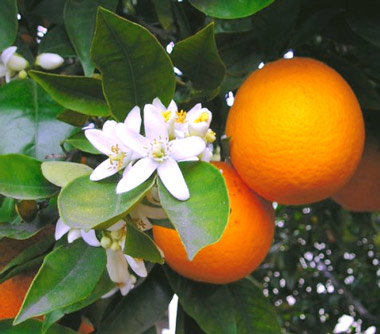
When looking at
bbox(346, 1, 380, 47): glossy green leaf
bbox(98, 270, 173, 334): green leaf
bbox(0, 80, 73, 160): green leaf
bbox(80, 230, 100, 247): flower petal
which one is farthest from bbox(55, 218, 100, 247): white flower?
bbox(346, 1, 380, 47): glossy green leaf

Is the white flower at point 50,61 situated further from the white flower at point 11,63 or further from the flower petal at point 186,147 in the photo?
the flower petal at point 186,147

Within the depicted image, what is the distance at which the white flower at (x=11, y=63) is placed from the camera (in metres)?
0.85

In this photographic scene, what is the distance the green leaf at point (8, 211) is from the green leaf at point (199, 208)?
0.28 m

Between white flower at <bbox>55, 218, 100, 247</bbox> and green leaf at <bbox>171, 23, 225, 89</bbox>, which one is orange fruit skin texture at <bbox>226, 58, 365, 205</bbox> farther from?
white flower at <bbox>55, 218, 100, 247</bbox>

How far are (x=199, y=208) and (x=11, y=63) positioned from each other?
411 mm

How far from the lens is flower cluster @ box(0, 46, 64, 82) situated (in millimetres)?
849

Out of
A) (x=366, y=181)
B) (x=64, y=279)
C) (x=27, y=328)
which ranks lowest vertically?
(x=366, y=181)

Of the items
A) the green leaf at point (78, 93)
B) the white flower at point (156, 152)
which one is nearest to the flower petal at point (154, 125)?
the white flower at point (156, 152)

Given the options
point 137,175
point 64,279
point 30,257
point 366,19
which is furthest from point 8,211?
point 366,19

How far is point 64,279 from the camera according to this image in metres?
0.67

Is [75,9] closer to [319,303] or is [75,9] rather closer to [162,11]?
[162,11]

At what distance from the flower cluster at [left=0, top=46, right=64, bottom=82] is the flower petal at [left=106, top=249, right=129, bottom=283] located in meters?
0.29

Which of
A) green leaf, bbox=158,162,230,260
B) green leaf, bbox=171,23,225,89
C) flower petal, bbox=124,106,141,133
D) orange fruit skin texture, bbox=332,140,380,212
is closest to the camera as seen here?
green leaf, bbox=158,162,230,260

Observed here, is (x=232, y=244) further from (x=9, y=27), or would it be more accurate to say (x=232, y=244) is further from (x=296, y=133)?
(x=9, y=27)
